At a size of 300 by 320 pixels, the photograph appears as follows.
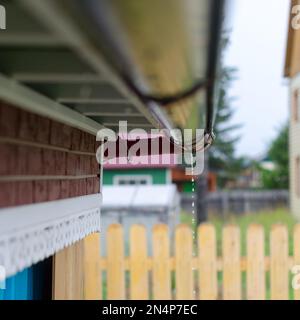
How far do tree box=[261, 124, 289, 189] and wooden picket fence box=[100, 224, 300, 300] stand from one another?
20.3 feet

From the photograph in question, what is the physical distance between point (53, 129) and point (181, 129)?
0.28 meters

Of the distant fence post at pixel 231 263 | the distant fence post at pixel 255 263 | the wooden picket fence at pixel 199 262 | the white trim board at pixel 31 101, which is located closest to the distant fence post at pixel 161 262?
the wooden picket fence at pixel 199 262

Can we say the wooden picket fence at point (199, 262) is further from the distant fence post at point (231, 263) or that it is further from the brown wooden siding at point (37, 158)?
the brown wooden siding at point (37, 158)

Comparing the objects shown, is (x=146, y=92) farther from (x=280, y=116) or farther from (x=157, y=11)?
(x=280, y=116)

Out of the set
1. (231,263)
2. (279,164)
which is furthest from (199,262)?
(279,164)

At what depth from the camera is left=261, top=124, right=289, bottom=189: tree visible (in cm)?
834

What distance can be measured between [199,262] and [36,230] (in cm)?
157

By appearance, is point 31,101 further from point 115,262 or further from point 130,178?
point 130,178

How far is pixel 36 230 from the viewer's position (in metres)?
0.80

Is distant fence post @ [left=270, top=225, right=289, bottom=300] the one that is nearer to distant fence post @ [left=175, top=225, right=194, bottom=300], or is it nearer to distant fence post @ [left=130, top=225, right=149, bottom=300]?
distant fence post @ [left=175, top=225, right=194, bottom=300]

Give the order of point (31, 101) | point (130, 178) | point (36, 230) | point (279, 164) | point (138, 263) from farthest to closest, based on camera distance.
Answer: point (279, 164) < point (130, 178) < point (138, 263) < point (36, 230) < point (31, 101)

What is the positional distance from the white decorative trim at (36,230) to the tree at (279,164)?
7502 mm

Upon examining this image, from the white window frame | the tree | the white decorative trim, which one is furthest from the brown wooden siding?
the tree
